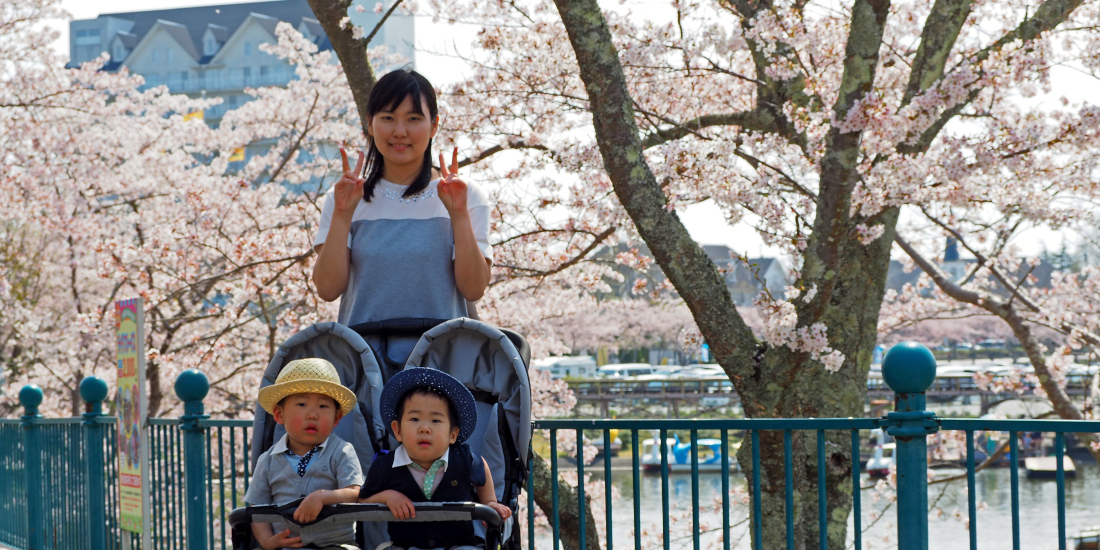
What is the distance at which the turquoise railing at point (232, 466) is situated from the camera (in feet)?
8.95

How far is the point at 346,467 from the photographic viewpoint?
2.71 metres

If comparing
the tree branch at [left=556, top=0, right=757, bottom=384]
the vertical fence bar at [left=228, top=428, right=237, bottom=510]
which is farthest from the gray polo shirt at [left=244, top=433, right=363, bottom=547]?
the tree branch at [left=556, top=0, right=757, bottom=384]

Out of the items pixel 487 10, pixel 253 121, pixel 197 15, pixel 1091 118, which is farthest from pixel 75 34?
Answer: pixel 1091 118

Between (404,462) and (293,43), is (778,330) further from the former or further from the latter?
(293,43)

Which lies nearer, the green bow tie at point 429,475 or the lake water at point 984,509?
the green bow tie at point 429,475

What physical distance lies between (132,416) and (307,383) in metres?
2.29

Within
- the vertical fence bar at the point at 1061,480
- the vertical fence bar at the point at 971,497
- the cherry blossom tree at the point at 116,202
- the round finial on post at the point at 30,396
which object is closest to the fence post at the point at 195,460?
the round finial on post at the point at 30,396

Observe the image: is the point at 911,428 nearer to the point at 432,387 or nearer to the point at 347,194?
the point at 432,387

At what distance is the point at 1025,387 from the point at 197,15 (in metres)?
65.5

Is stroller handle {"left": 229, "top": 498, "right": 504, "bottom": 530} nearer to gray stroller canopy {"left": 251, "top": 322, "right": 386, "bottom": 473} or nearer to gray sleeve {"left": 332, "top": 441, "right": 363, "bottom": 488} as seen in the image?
gray sleeve {"left": 332, "top": 441, "right": 363, "bottom": 488}

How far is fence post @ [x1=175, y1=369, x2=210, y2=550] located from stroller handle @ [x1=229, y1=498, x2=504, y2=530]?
1.94 metres

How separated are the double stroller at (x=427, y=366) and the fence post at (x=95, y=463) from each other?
3.13m

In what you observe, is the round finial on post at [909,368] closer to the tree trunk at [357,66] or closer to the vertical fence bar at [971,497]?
the vertical fence bar at [971,497]

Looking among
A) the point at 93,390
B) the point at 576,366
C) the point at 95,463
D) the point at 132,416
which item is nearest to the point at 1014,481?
the point at 132,416
